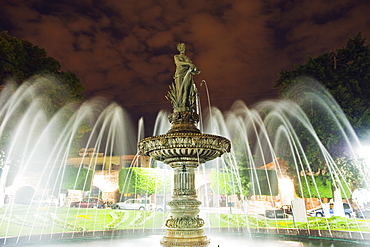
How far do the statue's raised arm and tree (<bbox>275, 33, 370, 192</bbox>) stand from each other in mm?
19294

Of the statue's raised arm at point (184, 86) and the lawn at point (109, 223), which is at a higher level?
the statue's raised arm at point (184, 86)

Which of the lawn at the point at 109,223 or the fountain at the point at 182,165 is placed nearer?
the fountain at the point at 182,165

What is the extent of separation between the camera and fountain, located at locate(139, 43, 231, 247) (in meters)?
7.21

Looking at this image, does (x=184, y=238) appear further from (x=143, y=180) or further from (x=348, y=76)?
(x=143, y=180)

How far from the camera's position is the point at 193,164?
8.05 meters

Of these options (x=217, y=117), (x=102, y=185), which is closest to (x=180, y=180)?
(x=217, y=117)

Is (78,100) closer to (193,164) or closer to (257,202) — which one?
(193,164)

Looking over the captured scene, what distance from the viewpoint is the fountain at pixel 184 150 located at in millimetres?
7215

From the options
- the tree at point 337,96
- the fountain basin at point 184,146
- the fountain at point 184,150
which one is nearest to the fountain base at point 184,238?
the fountain at point 184,150

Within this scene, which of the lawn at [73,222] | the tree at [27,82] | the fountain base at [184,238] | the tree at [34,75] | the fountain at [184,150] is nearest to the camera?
the fountain base at [184,238]

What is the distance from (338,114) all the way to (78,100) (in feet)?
75.4

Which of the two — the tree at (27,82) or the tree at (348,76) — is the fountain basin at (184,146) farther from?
the tree at (348,76)

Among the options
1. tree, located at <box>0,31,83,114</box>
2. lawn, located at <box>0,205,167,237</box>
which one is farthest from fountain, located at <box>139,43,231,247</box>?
tree, located at <box>0,31,83,114</box>

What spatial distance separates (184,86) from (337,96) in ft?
66.9
